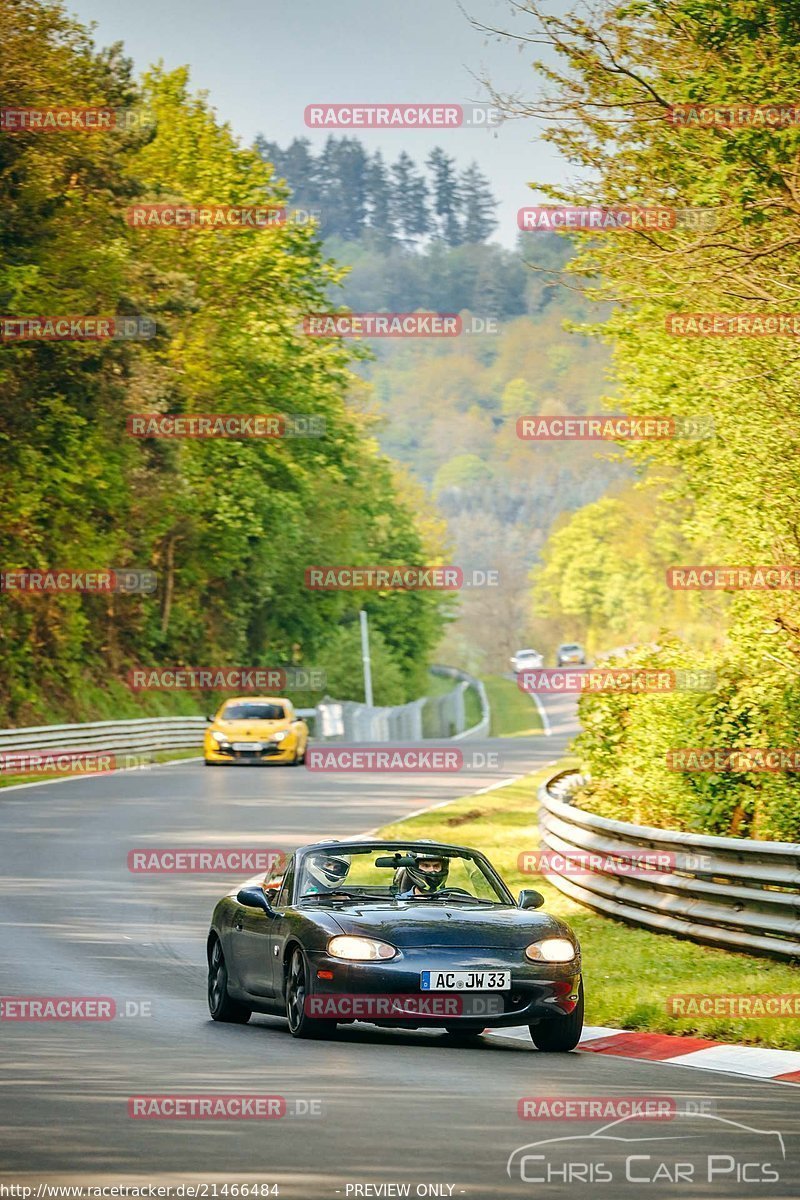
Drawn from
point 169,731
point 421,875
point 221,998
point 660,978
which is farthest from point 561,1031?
point 169,731

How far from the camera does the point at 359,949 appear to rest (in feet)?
37.4

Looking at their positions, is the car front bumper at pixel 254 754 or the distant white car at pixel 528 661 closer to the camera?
the car front bumper at pixel 254 754

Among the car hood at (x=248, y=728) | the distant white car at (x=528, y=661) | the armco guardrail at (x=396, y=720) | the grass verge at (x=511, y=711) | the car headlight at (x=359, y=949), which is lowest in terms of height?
the grass verge at (x=511, y=711)

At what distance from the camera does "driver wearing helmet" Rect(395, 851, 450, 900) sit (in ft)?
41.0

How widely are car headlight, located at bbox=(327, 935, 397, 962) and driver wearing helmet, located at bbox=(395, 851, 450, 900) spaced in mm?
969

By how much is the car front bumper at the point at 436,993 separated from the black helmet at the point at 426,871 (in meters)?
1.16

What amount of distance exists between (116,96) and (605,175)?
29821 mm

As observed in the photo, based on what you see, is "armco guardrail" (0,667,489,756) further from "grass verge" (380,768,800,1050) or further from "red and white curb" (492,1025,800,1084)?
"red and white curb" (492,1025,800,1084)

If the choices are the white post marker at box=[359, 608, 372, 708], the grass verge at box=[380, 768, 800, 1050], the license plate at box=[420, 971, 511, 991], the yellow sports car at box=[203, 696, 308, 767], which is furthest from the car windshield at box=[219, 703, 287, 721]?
the white post marker at box=[359, 608, 372, 708]

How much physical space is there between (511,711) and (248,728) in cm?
8443

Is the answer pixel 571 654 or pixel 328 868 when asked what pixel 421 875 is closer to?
pixel 328 868

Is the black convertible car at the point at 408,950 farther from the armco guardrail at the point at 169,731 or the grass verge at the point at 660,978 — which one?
the armco guardrail at the point at 169,731

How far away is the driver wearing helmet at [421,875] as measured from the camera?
1249 centimetres

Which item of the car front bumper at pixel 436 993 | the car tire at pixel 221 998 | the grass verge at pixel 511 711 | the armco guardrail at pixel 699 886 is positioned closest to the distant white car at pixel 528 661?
the grass verge at pixel 511 711
